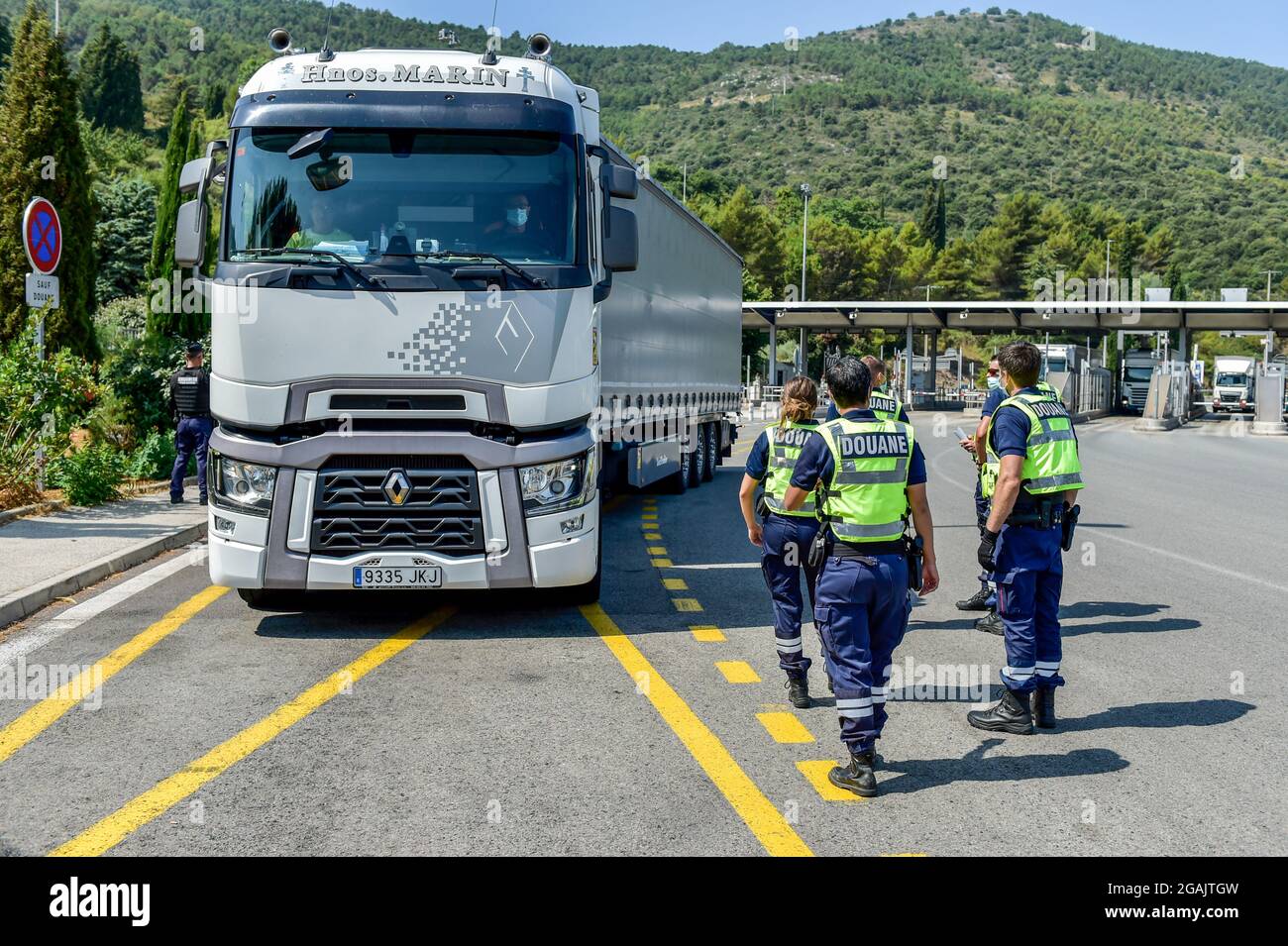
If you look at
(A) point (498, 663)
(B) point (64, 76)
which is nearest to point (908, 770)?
(A) point (498, 663)

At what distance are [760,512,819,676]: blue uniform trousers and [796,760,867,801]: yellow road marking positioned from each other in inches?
41.2

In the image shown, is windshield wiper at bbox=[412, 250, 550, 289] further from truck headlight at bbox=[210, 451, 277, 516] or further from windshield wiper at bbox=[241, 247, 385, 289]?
truck headlight at bbox=[210, 451, 277, 516]

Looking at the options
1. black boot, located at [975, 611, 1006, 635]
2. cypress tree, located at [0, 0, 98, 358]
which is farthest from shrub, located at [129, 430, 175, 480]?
black boot, located at [975, 611, 1006, 635]

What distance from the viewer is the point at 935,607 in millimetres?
9516

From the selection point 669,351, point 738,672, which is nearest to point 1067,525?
point 738,672

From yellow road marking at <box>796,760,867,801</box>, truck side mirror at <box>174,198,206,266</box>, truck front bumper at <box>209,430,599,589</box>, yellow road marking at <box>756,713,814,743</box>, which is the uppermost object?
truck side mirror at <box>174,198,206,266</box>

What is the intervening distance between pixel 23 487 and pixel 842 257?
99.7 m

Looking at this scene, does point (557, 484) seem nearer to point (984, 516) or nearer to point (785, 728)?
point (785, 728)

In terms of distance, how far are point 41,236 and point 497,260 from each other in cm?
692

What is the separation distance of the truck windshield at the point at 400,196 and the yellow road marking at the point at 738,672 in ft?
8.94

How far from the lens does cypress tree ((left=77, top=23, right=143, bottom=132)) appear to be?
130m

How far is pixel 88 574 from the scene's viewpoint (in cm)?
971

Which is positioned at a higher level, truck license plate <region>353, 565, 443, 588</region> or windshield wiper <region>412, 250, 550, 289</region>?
windshield wiper <region>412, 250, 550, 289</region>

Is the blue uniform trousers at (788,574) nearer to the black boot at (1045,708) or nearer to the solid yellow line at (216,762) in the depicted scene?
the black boot at (1045,708)
